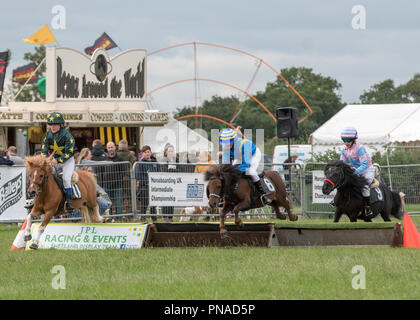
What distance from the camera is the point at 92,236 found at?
13.6 m

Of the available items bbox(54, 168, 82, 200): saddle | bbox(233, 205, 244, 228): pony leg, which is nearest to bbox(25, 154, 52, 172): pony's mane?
bbox(54, 168, 82, 200): saddle

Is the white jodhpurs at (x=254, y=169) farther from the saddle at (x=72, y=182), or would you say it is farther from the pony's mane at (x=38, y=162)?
the pony's mane at (x=38, y=162)

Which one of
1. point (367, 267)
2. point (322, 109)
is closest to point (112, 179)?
point (367, 267)

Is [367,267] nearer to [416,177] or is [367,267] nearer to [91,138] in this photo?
[416,177]

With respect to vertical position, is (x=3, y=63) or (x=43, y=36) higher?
(x=43, y=36)

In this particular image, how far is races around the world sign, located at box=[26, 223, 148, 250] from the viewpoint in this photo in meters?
13.2

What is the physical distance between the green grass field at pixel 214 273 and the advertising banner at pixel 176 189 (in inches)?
263

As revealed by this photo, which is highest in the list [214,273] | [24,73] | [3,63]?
[24,73]

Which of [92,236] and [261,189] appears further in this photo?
[261,189]

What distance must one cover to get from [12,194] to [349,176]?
883 cm

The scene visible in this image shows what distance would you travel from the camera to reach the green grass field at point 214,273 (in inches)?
324

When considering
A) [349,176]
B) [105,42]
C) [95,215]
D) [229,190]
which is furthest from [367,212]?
[105,42]

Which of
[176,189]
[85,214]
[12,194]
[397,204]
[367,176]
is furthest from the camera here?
[176,189]

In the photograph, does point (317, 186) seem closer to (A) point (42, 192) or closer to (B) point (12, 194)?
(B) point (12, 194)
